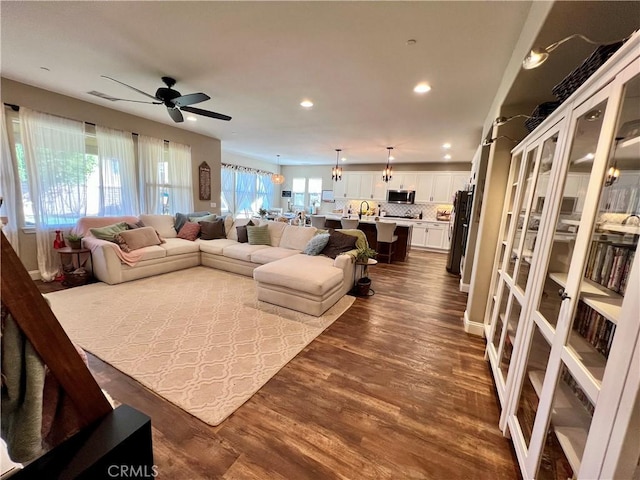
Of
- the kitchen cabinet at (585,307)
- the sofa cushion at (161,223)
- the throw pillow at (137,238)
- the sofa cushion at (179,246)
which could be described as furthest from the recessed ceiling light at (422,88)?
the sofa cushion at (161,223)

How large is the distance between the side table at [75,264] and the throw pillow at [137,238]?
41 centimetres

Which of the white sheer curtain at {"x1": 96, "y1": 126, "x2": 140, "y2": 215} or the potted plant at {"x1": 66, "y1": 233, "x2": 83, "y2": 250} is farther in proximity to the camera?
the white sheer curtain at {"x1": 96, "y1": 126, "x2": 140, "y2": 215}

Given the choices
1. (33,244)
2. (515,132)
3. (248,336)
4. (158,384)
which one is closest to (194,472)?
(158,384)

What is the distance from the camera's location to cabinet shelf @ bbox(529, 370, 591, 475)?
1043 mm

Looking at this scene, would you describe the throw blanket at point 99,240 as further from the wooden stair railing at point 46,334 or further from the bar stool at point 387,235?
the bar stool at point 387,235

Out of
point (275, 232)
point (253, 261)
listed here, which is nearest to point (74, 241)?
point (253, 261)

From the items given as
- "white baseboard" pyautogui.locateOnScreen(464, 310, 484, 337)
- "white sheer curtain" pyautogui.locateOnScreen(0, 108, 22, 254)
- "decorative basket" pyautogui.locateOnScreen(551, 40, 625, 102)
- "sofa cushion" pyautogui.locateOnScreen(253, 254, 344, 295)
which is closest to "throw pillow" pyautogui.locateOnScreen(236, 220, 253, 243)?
"sofa cushion" pyautogui.locateOnScreen(253, 254, 344, 295)

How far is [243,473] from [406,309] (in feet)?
8.49

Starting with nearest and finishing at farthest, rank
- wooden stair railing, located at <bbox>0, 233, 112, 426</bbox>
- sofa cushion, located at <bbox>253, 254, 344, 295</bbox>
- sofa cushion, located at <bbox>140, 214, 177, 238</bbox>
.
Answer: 1. wooden stair railing, located at <bbox>0, 233, 112, 426</bbox>
2. sofa cushion, located at <bbox>253, 254, 344, 295</bbox>
3. sofa cushion, located at <bbox>140, 214, 177, 238</bbox>

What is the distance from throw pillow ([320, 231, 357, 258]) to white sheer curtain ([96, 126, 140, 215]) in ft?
11.7

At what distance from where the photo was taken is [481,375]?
216 cm

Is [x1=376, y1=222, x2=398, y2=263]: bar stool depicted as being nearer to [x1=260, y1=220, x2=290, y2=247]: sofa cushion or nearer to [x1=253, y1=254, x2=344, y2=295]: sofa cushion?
[x1=260, y1=220, x2=290, y2=247]: sofa cushion

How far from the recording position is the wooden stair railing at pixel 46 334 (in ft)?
1.91

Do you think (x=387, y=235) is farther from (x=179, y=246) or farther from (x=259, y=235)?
(x=179, y=246)
